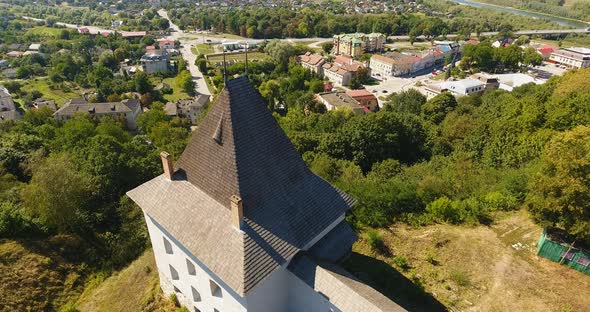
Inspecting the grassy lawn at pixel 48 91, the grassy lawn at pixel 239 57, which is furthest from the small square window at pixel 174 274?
the grassy lawn at pixel 239 57

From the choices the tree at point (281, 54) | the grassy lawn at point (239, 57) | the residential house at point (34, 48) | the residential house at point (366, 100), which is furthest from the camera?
the residential house at point (34, 48)

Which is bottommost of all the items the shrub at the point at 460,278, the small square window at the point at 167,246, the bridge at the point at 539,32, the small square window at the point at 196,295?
the bridge at the point at 539,32

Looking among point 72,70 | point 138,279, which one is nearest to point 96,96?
point 72,70

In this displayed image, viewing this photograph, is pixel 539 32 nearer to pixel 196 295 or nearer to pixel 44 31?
pixel 196 295

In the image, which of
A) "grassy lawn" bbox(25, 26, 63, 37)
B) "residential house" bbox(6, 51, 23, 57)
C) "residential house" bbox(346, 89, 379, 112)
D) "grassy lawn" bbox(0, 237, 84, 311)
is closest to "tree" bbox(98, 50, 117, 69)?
"residential house" bbox(6, 51, 23, 57)

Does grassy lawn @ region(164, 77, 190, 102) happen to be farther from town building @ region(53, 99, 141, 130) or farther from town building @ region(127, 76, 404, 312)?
→ town building @ region(127, 76, 404, 312)

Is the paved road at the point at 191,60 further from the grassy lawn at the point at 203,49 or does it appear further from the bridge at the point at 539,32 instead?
the bridge at the point at 539,32

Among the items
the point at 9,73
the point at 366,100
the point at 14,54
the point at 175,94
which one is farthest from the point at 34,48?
the point at 366,100
